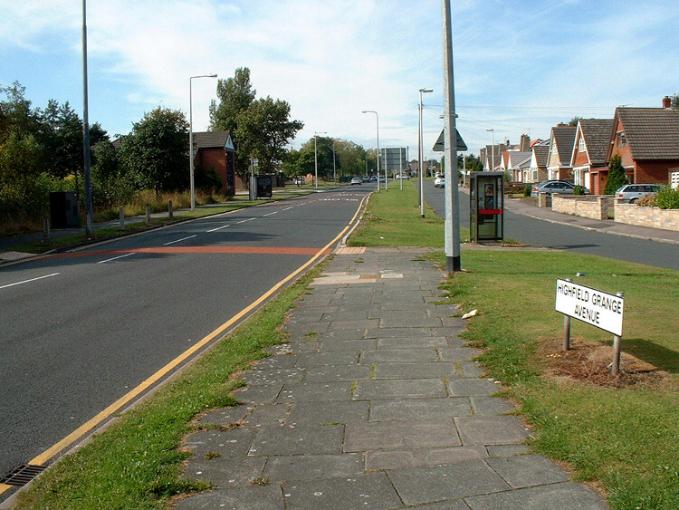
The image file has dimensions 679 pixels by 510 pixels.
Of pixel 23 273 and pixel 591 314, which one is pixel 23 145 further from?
pixel 591 314

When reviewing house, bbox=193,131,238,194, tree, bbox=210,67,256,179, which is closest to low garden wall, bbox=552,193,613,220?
house, bbox=193,131,238,194

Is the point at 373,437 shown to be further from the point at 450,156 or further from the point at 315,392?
the point at 450,156

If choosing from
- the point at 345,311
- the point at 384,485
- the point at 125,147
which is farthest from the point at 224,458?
the point at 125,147

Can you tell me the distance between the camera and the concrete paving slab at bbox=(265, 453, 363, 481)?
4395 mm

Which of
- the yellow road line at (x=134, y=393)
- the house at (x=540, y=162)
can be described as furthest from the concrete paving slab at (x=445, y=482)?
the house at (x=540, y=162)

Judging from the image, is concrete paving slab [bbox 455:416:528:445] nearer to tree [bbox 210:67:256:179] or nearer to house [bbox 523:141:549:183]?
house [bbox 523:141:549:183]

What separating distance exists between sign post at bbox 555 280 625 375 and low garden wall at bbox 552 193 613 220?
31.4 metres

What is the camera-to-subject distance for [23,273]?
1684 centimetres

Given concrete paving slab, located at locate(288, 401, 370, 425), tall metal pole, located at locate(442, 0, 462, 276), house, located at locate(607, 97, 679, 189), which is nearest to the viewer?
concrete paving slab, located at locate(288, 401, 370, 425)

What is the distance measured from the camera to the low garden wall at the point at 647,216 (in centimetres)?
Result: 2877

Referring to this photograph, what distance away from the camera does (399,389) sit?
6211 millimetres

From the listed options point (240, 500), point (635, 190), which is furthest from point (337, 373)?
point (635, 190)

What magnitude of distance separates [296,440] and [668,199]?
2853cm

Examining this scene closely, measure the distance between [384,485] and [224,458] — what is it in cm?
115
